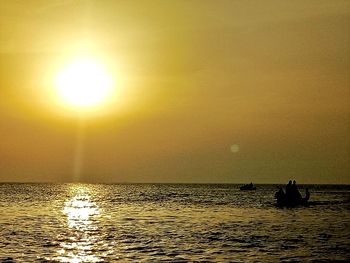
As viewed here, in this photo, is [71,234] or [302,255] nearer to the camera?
[302,255]

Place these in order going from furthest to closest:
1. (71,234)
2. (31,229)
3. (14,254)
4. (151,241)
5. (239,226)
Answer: (239,226)
(31,229)
(71,234)
(151,241)
(14,254)

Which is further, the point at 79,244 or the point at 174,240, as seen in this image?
the point at 174,240

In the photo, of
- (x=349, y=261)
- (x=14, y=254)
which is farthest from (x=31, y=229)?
(x=349, y=261)

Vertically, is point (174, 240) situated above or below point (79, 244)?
above

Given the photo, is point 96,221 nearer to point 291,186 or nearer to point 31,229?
point 31,229

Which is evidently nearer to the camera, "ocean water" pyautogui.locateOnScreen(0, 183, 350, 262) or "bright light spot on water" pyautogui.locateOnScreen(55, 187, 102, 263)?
"bright light spot on water" pyautogui.locateOnScreen(55, 187, 102, 263)

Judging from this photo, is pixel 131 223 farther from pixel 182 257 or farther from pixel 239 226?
pixel 182 257

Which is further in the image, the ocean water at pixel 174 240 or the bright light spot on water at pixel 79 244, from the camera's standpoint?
the ocean water at pixel 174 240

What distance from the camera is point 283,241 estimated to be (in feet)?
131

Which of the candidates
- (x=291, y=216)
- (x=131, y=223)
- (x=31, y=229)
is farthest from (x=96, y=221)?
(x=291, y=216)

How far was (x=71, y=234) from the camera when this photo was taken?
4419 centimetres

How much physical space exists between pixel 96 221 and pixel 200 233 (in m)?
17.4

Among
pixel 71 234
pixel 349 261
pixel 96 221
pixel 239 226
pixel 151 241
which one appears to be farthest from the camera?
pixel 96 221

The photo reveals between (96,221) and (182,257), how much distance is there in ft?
92.9
